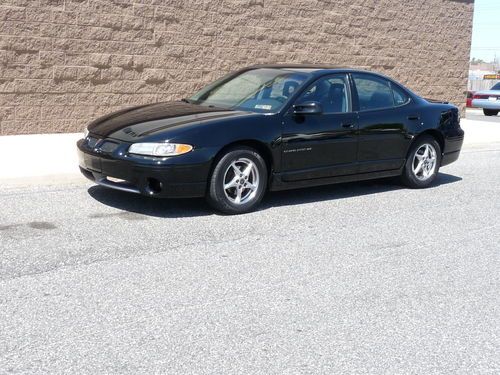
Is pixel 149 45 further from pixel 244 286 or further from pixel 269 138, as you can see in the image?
pixel 244 286

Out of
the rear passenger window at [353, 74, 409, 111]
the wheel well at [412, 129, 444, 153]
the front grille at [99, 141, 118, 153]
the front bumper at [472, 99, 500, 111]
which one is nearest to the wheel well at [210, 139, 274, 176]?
the front grille at [99, 141, 118, 153]

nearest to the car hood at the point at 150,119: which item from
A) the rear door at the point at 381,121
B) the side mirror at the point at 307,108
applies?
the side mirror at the point at 307,108

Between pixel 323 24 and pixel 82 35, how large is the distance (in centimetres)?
583

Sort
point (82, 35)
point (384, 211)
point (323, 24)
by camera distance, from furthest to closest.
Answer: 1. point (323, 24)
2. point (82, 35)
3. point (384, 211)

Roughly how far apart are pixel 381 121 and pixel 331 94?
0.77 m

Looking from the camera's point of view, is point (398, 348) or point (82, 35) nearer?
point (398, 348)

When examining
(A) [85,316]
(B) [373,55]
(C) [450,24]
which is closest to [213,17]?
(B) [373,55]

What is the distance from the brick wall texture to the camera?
36.6ft

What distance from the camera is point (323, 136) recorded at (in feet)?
24.9

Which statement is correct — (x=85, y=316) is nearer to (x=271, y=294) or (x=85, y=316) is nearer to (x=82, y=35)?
(x=271, y=294)

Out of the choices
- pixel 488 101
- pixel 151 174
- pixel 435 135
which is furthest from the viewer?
pixel 488 101

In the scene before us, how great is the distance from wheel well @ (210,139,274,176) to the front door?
154 millimetres

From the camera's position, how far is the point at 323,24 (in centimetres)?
1519

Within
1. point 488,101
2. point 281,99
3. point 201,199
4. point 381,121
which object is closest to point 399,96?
point 381,121
